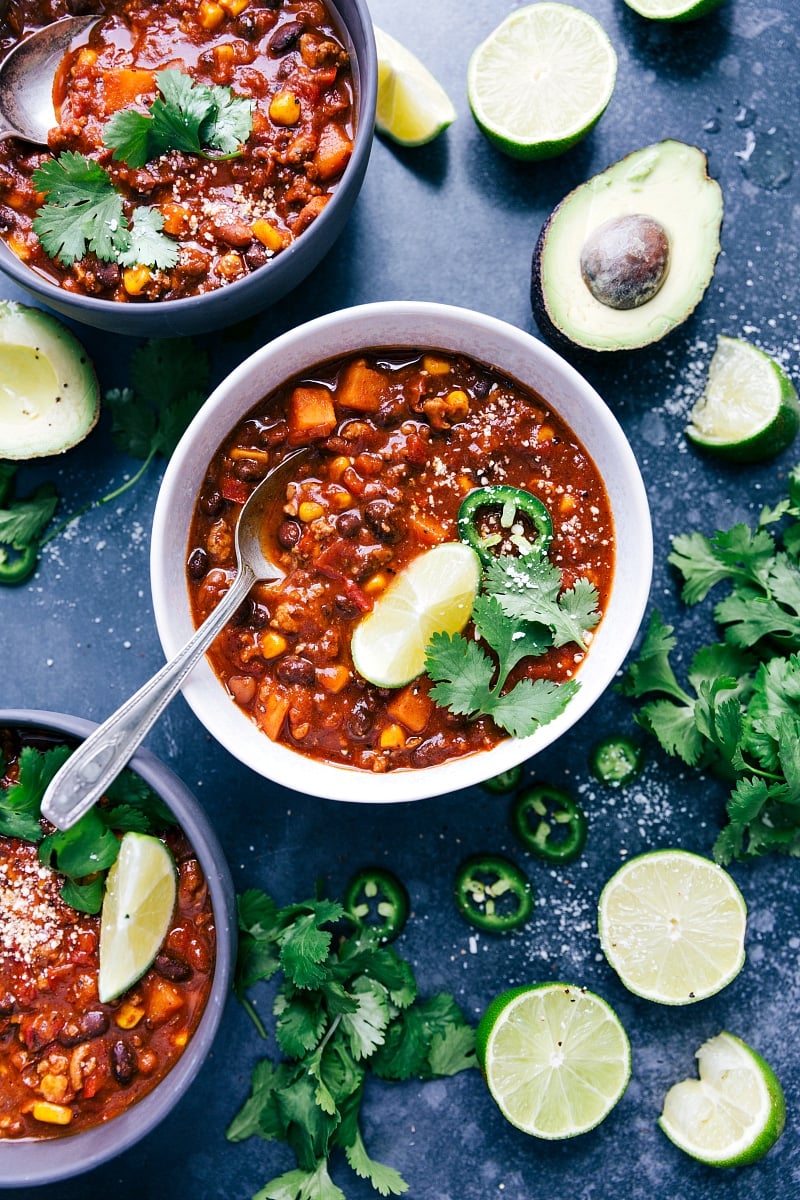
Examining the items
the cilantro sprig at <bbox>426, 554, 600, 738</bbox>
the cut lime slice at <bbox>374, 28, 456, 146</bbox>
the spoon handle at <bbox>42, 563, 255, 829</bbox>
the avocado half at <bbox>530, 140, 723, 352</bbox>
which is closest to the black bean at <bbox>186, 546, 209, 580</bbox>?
the spoon handle at <bbox>42, 563, 255, 829</bbox>

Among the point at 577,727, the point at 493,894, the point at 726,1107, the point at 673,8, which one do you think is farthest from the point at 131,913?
the point at 673,8

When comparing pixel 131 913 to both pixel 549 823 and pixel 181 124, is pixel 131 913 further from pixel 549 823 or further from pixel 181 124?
pixel 181 124

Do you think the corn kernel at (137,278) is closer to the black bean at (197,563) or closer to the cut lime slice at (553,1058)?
the black bean at (197,563)

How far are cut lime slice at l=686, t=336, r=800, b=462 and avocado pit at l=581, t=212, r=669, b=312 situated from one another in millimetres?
396

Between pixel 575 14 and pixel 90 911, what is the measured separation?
3.04 m

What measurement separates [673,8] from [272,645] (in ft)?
7.65

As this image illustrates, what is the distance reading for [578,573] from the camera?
2.86m

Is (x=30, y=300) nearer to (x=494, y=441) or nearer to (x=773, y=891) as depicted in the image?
(x=494, y=441)

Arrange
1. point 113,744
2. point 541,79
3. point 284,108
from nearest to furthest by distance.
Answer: point 113,744 < point 284,108 < point 541,79

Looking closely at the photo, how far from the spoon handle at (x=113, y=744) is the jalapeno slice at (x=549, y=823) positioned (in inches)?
46.4

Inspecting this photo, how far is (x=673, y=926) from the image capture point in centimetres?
311

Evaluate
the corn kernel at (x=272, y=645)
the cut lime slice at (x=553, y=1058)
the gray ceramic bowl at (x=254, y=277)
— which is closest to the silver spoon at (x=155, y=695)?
the corn kernel at (x=272, y=645)

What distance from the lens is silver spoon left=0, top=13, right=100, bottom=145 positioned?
9.04ft

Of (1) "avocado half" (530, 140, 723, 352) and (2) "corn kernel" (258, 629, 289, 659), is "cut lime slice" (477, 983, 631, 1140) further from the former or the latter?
(1) "avocado half" (530, 140, 723, 352)
